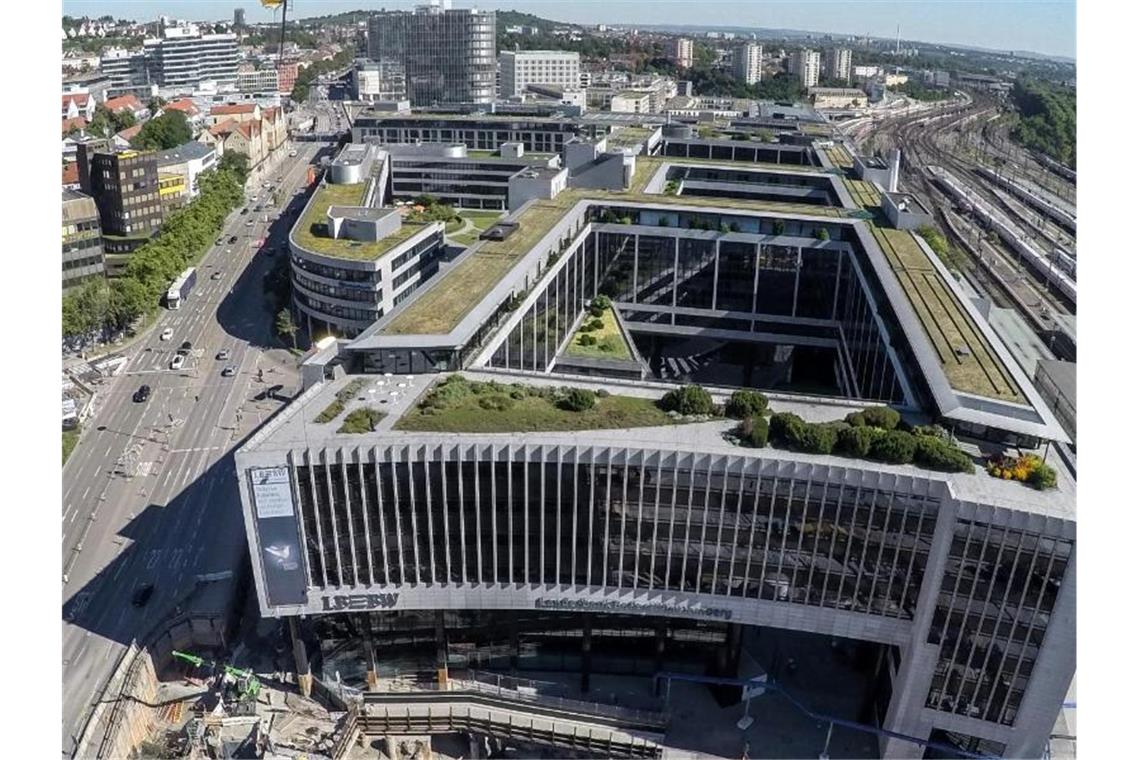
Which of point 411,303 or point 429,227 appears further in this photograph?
point 429,227

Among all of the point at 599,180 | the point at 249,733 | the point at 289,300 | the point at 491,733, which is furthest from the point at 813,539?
the point at 289,300

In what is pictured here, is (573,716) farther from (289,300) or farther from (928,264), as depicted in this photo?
(289,300)

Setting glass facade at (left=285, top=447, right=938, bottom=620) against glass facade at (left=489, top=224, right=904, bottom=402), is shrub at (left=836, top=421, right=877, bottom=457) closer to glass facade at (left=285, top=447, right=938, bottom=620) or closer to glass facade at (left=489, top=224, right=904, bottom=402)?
glass facade at (left=285, top=447, right=938, bottom=620)

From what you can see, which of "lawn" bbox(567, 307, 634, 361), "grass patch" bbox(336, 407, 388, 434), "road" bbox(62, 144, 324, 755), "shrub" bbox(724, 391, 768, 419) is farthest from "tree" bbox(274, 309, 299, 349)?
"shrub" bbox(724, 391, 768, 419)

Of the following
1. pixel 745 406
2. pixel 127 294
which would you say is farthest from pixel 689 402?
pixel 127 294

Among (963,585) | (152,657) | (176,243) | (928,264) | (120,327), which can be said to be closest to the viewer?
(963,585)

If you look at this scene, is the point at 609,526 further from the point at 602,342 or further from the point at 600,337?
the point at 600,337
